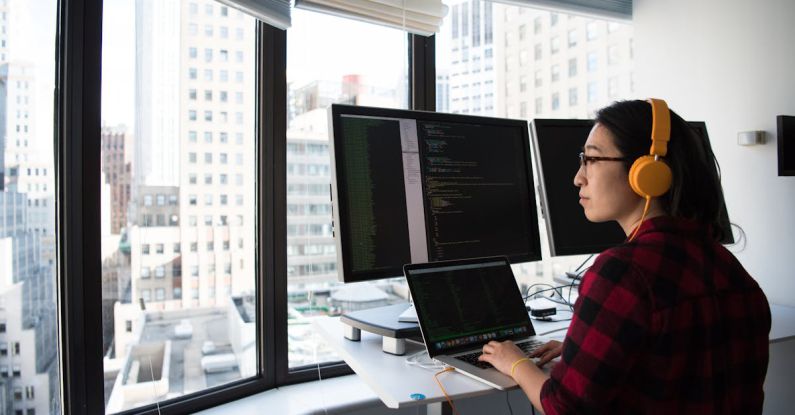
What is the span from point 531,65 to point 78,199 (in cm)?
200

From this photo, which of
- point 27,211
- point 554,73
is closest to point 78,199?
point 27,211

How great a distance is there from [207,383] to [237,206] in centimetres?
58

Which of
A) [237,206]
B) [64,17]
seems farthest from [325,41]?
[64,17]

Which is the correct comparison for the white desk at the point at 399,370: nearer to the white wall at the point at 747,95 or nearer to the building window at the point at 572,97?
the white wall at the point at 747,95

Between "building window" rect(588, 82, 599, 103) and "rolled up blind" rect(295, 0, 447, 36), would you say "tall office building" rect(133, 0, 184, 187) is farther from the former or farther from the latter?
"building window" rect(588, 82, 599, 103)

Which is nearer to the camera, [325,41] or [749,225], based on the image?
[325,41]

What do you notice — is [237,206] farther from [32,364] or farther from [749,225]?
[749,225]

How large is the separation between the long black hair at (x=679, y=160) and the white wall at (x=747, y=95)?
133 cm

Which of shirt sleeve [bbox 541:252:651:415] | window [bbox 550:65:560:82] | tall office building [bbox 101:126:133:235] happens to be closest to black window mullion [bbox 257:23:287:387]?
tall office building [bbox 101:126:133:235]

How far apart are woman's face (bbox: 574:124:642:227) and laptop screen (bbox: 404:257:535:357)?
36cm

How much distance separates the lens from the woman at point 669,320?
0.86 metres

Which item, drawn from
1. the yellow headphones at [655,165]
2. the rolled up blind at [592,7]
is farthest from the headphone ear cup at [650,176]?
the rolled up blind at [592,7]

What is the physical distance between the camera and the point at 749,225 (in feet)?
7.27

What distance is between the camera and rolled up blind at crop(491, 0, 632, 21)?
253 cm
